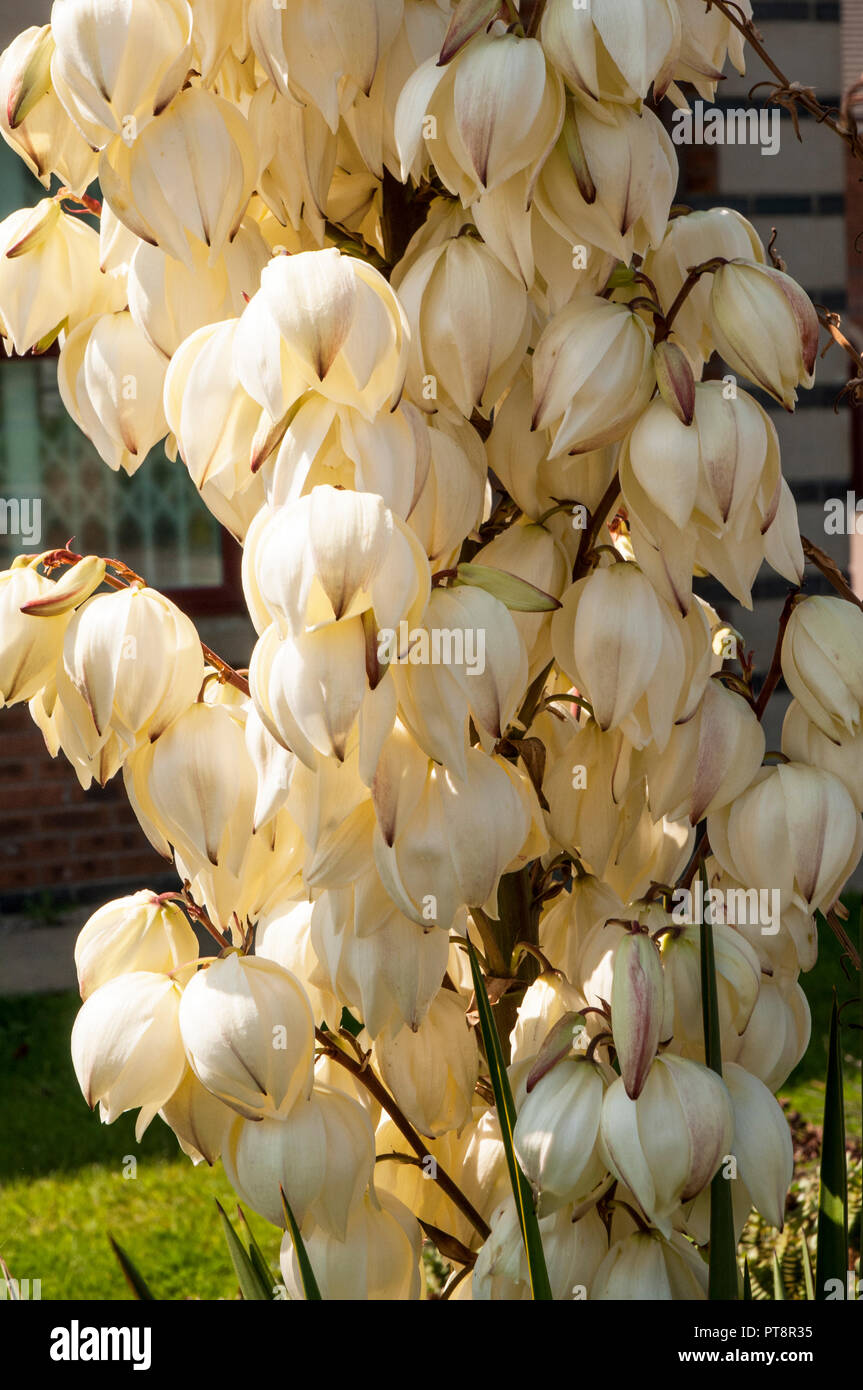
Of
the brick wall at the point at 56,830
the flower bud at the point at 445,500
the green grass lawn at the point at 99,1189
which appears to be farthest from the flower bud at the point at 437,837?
the brick wall at the point at 56,830

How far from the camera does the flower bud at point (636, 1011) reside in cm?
61

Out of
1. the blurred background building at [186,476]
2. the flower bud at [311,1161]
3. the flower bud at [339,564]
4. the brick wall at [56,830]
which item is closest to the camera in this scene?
the flower bud at [339,564]

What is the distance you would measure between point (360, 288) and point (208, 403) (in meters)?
0.09

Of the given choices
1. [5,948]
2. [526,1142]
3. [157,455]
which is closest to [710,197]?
[157,455]

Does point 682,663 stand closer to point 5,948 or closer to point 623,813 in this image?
point 623,813

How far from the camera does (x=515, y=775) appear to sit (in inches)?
27.3

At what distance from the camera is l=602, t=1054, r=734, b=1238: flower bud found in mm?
608

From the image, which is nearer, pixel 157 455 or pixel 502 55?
pixel 502 55

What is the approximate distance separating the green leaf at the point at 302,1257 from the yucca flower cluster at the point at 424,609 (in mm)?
16

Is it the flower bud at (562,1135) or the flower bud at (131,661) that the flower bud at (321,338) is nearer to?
the flower bud at (131,661)

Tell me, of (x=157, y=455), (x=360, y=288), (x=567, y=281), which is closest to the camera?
(x=360, y=288)

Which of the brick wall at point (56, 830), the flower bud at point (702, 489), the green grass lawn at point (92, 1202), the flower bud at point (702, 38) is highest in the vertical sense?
the flower bud at point (702, 38)

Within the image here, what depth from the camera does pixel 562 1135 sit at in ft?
2.04

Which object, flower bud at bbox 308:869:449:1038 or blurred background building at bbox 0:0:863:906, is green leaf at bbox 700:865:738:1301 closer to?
flower bud at bbox 308:869:449:1038
